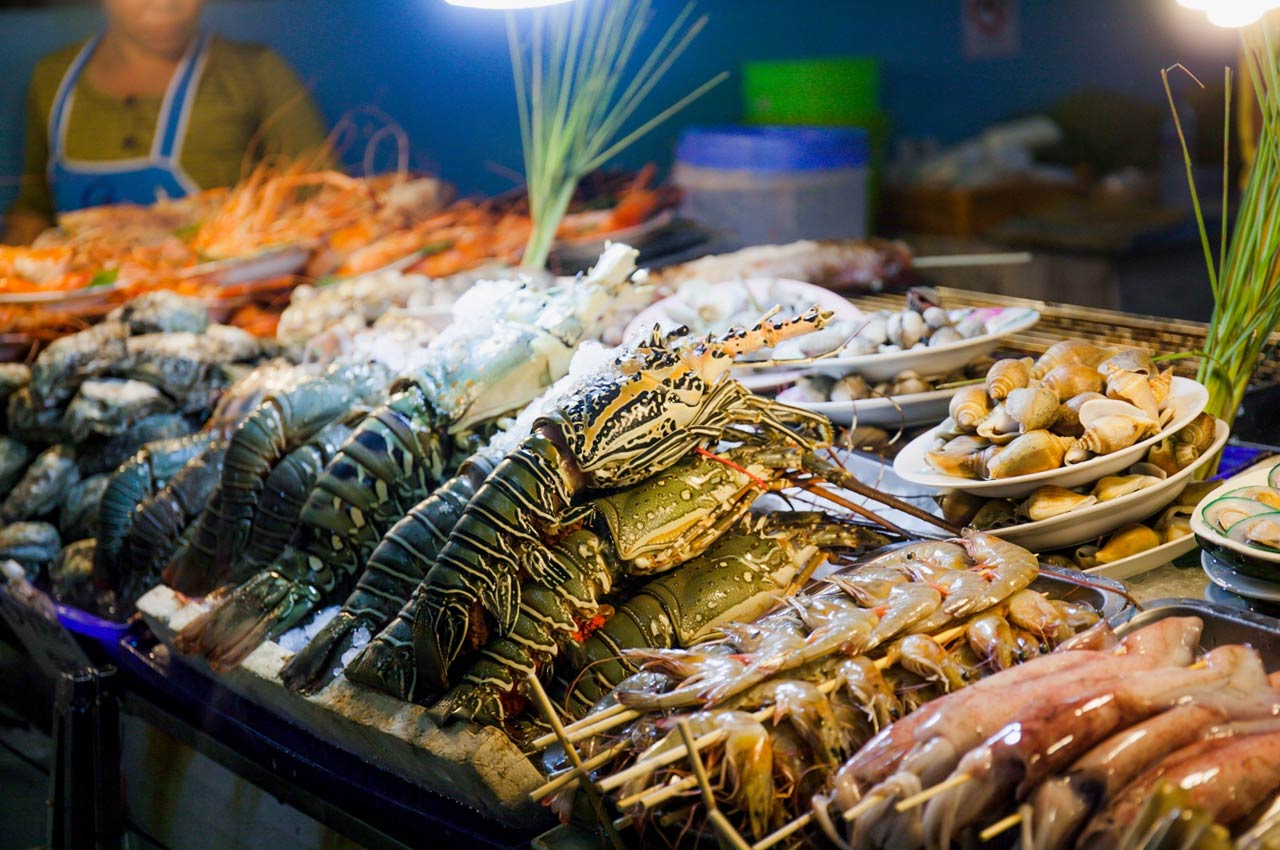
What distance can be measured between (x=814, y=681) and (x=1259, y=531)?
82 cm

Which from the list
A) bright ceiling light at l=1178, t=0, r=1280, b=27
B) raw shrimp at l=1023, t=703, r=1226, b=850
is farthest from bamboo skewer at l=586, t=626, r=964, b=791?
bright ceiling light at l=1178, t=0, r=1280, b=27

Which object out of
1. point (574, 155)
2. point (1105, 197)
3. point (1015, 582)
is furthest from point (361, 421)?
point (1105, 197)

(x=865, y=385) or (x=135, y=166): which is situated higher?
(x=135, y=166)

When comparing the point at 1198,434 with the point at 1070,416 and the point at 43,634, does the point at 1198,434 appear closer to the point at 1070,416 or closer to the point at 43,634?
the point at 1070,416

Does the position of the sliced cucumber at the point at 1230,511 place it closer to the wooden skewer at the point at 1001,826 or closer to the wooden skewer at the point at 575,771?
the wooden skewer at the point at 1001,826

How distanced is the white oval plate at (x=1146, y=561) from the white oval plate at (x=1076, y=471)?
16 centimetres

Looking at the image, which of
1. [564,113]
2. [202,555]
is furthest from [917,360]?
[564,113]

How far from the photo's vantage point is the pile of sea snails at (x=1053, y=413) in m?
2.12

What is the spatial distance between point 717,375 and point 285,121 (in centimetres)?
486

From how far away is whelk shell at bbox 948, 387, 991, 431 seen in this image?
7.54 ft

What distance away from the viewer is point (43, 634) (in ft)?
9.21

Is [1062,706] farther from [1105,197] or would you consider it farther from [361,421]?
[1105,197]

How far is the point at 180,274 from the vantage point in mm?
4574

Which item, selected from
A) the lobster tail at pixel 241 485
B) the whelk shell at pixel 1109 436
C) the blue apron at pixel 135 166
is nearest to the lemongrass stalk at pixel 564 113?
the lobster tail at pixel 241 485
